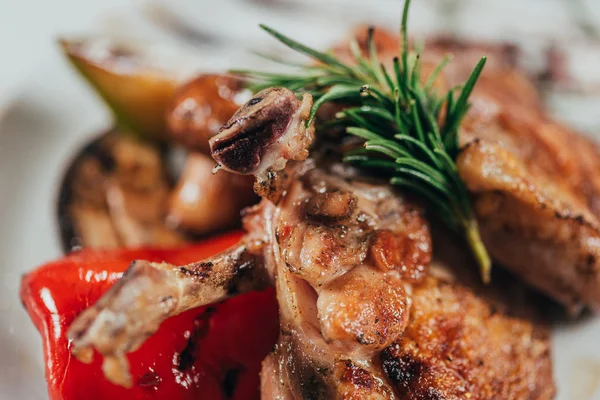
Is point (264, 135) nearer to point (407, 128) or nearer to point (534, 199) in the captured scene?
point (407, 128)

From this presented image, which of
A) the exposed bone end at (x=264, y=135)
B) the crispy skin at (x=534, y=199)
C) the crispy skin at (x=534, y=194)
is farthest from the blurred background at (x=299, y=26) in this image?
the exposed bone end at (x=264, y=135)

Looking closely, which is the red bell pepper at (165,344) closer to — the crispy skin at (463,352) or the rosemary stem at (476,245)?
the crispy skin at (463,352)

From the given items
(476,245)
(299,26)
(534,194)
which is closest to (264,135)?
(476,245)

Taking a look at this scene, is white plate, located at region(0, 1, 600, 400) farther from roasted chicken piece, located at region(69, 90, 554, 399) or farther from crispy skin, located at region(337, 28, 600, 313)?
roasted chicken piece, located at region(69, 90, 554, 399)

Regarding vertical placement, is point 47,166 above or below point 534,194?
below

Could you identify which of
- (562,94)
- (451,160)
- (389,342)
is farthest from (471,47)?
(389,342)

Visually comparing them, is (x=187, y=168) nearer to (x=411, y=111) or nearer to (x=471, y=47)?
(x=411, y=111)
